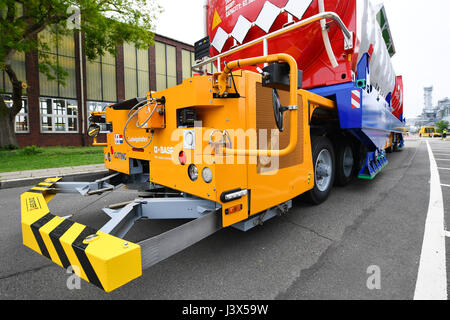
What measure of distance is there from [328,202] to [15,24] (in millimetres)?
14707

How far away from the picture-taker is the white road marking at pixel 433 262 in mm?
1661

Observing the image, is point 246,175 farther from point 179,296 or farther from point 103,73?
point 103,73

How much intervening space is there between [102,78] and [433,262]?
19904 millimetres

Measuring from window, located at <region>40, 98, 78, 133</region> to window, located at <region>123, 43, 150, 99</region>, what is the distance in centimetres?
401

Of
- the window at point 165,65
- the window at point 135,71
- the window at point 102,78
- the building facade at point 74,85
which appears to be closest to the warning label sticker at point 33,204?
the building facade at point 74,85

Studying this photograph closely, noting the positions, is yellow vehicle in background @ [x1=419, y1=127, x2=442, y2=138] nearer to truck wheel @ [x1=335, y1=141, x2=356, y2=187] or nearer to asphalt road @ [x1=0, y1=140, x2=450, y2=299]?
truck wheel @ [x1=335, y1=141, x2=356, y2=187]

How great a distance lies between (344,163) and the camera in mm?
4438

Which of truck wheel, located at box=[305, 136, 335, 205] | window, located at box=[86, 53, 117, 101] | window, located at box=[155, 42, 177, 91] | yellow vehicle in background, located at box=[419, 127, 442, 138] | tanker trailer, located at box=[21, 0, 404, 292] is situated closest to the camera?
tanker trailer, located at box=[21, 0, 404, 292]

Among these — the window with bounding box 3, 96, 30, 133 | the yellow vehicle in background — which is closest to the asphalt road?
the window with bounding box 3, 96, 30, 133

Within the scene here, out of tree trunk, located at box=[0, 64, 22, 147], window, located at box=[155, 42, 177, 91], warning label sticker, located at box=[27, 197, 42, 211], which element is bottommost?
warning label sticker, located at box=[27, 197, 42, 211]

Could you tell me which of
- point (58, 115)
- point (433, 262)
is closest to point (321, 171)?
point (433, 262)

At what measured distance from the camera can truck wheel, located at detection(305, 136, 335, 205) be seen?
3.30 m
